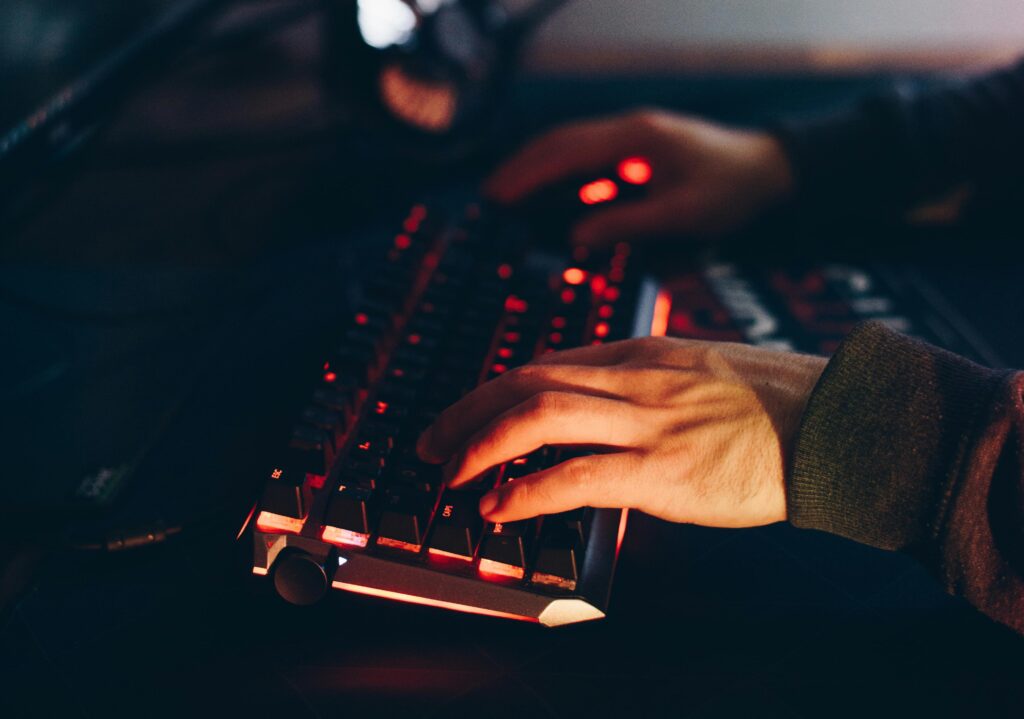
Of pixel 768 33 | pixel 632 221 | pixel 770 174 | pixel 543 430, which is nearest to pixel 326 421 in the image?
pixel 543 430

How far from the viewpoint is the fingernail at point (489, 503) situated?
0.48m

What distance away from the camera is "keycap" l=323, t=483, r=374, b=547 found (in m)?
0.47

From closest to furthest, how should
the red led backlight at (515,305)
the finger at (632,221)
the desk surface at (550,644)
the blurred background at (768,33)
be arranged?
the desk surface at (550,644) < the red led backlight at (515,305) < the finger at (632,221) < the blurred background at (768,33)

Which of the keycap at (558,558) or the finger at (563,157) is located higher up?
the finger at (563,157)

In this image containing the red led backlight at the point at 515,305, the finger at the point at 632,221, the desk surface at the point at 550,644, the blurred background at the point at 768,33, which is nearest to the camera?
the desk surface at the point at 550,644

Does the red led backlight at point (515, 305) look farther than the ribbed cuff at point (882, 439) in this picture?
Yes

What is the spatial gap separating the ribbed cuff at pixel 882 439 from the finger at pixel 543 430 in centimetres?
→ 11

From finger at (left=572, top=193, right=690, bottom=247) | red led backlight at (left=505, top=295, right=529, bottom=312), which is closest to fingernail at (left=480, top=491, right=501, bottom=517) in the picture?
red led backlight at (left=505, top=295, right=529, bottom=312)

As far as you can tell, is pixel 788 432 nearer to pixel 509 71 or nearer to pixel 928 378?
pixel 928 378

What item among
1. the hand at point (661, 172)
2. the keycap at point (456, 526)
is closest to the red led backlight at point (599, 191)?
the hand at point (661, 172)

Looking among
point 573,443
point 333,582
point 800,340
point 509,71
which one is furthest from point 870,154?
point 333,582

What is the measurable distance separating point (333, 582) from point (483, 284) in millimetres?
284

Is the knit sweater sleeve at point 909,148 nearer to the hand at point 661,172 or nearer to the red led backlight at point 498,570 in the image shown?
the hand at point 661,172

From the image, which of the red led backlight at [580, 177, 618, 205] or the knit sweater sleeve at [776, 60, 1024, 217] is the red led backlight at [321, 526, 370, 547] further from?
the knit sweater sleeve at [776, 60, 1024, 217]
